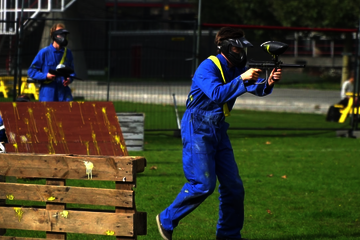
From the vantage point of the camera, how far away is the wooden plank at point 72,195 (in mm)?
5027

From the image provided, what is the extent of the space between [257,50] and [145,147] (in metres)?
4.39

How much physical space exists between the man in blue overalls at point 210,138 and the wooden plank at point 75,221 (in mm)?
985

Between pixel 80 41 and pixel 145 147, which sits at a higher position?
pixel 80 41

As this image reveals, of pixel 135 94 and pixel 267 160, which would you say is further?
pixel 135 94

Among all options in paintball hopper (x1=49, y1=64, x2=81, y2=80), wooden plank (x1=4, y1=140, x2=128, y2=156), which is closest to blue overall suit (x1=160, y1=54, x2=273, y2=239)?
wooden plank (x1=4, y1=140, x2=128, y2=156)

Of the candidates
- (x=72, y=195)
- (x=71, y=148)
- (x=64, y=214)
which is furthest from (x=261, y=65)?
(x=71, y=148)

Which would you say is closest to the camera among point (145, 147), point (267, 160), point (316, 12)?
point (267, 160)

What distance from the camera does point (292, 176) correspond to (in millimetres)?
10172

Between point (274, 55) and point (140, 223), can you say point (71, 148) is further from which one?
point (274, 55)

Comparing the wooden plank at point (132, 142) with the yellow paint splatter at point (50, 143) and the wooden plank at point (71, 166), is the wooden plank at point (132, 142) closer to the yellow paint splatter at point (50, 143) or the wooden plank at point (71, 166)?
the yellow paint splatter at point (50, 143)

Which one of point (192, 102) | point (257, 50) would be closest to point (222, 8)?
point (257, 50)

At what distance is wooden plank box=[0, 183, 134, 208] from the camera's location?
503 cm

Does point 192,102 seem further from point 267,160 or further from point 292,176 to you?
point 267,160

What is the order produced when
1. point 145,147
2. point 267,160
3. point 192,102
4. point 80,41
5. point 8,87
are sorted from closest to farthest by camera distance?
point 192,102 → point 267,160 → point 145,147 → point 8,87 → point 80,41
